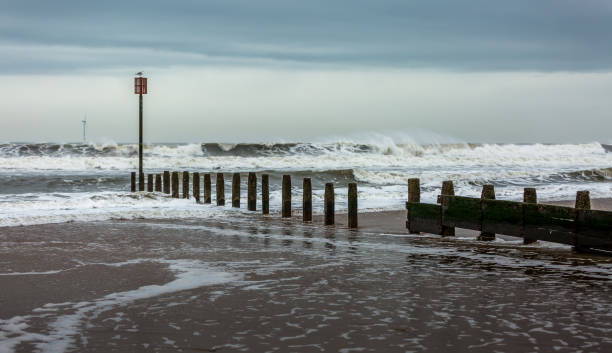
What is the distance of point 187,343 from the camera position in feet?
16.5

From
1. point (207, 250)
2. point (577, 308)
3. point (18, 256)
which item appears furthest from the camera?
point (207, 250)

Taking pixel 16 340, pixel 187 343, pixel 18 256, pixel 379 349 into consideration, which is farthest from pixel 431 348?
pixel 18 256

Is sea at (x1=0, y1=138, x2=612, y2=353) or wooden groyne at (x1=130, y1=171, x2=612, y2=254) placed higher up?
wooden groyne at (x1=130, y1=171, x2=612, y2=254)

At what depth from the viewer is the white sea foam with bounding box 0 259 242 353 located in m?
5.11

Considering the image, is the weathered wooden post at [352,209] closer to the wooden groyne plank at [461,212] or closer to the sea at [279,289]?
the sea at [279,289]

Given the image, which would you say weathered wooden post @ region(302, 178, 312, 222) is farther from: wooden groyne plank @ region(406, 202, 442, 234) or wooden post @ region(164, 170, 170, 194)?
wooden post @ region(164, 170, 170, 194)

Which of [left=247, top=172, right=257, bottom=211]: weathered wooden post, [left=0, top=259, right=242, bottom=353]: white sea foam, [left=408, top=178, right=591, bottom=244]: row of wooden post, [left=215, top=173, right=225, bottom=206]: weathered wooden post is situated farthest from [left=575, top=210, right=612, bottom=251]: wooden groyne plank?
[left=215, top=173, right=225, bottom=206]: weathered wooden post

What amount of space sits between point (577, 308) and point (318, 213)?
1120cm

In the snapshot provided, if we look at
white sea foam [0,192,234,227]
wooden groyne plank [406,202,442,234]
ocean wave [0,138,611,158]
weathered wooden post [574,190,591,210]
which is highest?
ocean wave [0,138,611,158]

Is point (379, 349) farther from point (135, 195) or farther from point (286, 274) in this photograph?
point (135, 195)

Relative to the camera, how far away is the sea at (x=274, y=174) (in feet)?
58.3

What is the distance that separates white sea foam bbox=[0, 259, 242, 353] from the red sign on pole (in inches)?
737

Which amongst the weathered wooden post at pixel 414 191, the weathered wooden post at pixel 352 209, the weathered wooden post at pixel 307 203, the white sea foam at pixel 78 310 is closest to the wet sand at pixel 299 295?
the white sea foam at pixel 78 310

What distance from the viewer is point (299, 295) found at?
6.76 m
